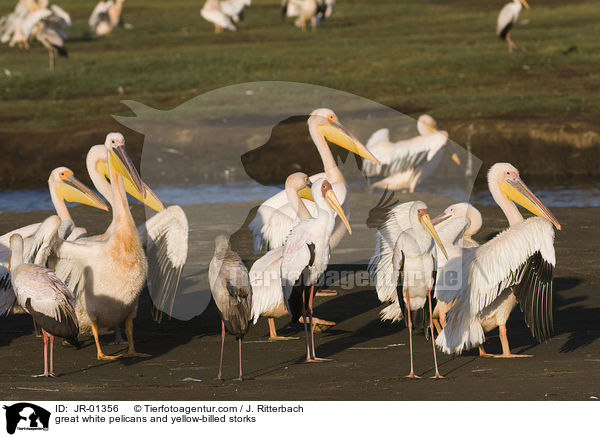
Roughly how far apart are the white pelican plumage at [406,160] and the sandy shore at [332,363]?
406cm

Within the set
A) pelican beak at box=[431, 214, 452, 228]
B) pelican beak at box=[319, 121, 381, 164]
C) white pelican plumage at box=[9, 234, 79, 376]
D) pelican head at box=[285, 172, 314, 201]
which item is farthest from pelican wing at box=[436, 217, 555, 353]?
pelican beak at box=[319, 121, 381, 164]

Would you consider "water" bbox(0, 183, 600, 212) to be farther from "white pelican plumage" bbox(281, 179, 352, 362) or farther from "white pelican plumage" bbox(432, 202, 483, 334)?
"white pelican plumage" bbox(281, 179, 352, 362)

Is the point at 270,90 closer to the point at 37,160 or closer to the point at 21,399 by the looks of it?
the point at 37,160

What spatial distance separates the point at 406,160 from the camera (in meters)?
13.3

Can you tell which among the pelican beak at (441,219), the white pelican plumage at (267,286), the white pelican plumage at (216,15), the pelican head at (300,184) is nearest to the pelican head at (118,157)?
the pelican head at (300,184)

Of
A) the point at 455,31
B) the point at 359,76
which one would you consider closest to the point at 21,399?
the point at 359,76

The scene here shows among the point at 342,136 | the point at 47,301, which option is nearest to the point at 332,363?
the point at 47,301

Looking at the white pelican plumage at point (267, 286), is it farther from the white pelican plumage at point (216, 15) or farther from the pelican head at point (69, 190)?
the white pelican plumage at point (216, 15)

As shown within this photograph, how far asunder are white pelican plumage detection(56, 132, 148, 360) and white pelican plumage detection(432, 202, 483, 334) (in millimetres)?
1963

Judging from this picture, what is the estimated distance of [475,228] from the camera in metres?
7.86

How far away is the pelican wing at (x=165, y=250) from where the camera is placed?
7.36 meters

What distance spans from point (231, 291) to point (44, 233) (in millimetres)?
1384

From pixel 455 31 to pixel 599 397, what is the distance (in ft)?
86.1

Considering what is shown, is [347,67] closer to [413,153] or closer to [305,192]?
[413,153]
